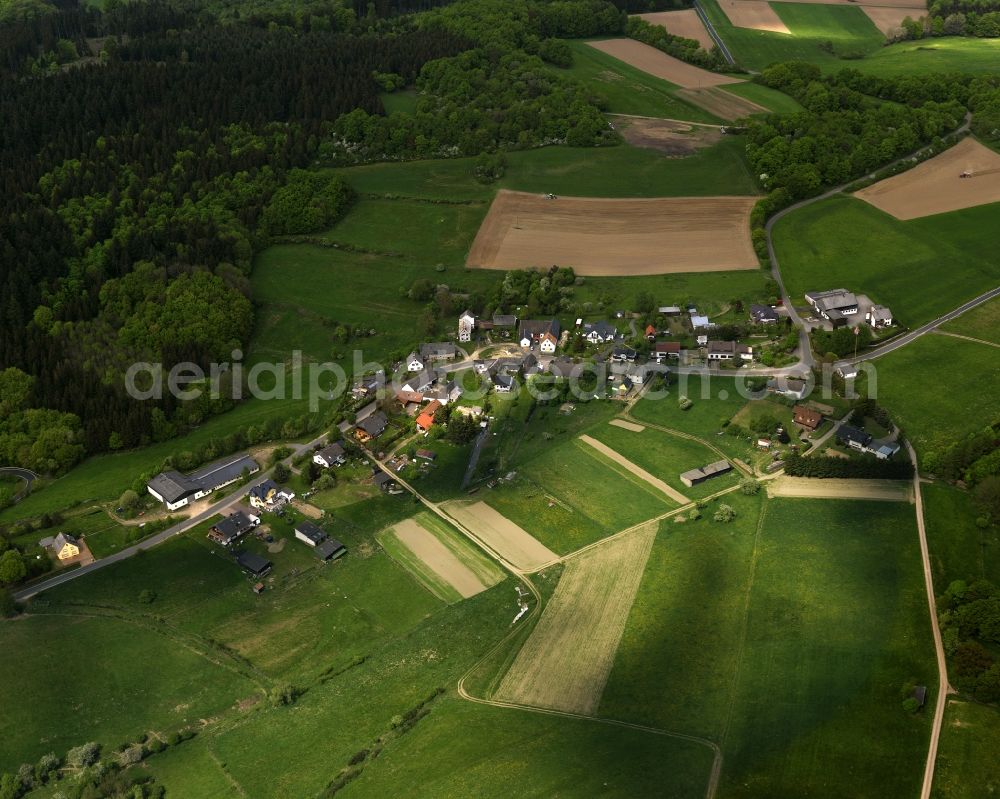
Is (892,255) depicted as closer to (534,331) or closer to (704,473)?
(534,331)

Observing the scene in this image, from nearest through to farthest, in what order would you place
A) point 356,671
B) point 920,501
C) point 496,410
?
1. point 356,671
2. point 920,501
3. point 496,410

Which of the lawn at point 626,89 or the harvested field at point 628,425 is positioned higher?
the lawn at point 626,89

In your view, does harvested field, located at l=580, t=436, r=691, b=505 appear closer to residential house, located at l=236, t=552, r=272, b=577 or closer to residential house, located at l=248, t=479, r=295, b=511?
residential house, located at l=248, t=479, r=295, b=511

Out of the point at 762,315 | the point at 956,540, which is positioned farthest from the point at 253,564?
the point at 762,315

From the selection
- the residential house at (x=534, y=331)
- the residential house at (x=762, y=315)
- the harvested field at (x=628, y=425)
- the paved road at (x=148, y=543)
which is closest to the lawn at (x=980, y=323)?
the residential house at (x=762, y=315)

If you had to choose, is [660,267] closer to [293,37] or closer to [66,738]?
[66,738]

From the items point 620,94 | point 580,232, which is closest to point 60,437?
point 580,232

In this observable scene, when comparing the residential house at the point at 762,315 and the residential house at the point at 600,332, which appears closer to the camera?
the residential house at the point at 600,332

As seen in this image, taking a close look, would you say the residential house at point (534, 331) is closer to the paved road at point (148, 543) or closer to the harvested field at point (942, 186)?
the paved road at point (148, 543)
